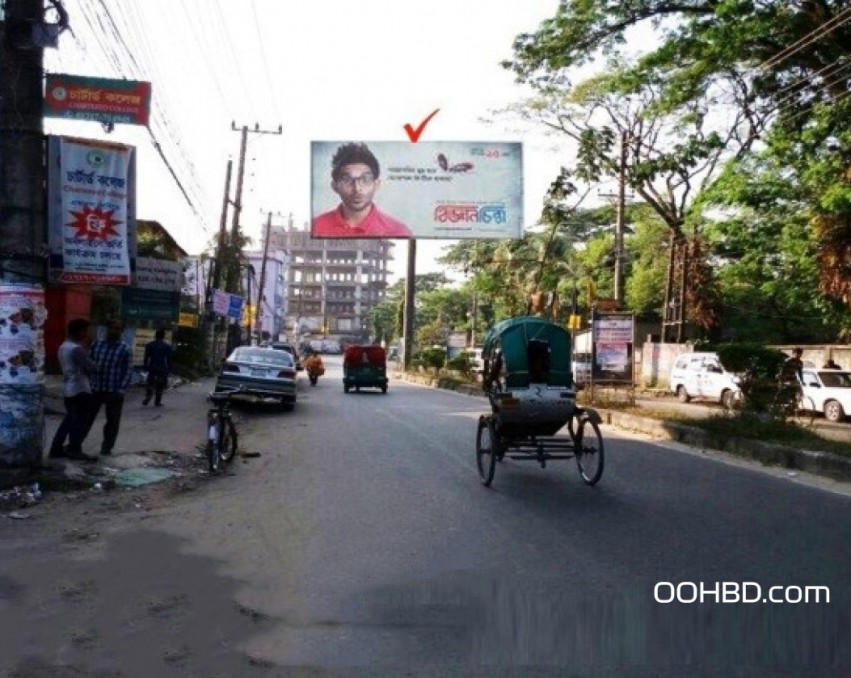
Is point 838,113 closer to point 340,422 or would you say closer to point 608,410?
point 608,410

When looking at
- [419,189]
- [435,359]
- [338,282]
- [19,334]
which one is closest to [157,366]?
[19,334]

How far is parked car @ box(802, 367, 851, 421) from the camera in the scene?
72.1 ft

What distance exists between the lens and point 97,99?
34.0ft

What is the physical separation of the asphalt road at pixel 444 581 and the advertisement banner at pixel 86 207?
358cm

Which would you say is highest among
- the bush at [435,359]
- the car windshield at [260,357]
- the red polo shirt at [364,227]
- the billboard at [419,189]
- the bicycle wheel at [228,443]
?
the billboard at [419,189]

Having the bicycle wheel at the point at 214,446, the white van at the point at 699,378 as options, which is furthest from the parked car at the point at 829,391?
the bicycle wheel at the point at 214,446

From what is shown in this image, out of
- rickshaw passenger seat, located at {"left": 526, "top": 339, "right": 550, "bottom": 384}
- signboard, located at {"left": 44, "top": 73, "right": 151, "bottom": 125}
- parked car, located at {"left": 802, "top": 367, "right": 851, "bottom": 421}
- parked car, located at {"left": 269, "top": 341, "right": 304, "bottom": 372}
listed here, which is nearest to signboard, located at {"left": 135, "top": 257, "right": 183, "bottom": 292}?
parked car, located at {"left": 269, "top": 341, "right": 304, "bottom": 372}

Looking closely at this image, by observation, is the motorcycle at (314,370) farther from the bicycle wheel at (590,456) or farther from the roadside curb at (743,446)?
the bicycle wheel at (590,456)

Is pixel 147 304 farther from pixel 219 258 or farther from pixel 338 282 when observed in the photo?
pixel 338 282

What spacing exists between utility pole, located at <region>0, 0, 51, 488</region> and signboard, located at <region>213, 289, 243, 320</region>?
2357 centimetres

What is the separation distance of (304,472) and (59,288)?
15703 millimetres

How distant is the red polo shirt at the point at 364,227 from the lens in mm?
31812

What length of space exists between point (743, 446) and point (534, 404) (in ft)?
16.7

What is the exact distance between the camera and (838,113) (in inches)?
699
